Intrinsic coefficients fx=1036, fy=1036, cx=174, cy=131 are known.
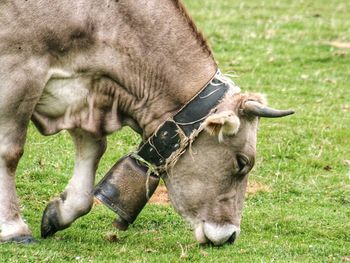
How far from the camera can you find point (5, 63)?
7.78 meters

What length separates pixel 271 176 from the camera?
10.7m

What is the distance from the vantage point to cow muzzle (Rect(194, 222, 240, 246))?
26.8 feet

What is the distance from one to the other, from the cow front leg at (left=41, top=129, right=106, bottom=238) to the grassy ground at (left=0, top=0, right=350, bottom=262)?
0.14 metres

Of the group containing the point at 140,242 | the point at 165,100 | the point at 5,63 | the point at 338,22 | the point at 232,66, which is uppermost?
the point at 5,63

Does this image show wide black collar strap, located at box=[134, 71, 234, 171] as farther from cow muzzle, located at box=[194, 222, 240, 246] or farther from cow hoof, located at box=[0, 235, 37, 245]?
cow hoof, located at box=[0, 235, 37, 245]

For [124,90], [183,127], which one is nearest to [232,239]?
[183,127]

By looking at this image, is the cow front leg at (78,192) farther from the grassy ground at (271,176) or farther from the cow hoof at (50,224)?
the grassy ground at (271,176)

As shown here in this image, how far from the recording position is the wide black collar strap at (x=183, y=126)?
26.1 feet

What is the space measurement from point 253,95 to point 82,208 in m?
1.69

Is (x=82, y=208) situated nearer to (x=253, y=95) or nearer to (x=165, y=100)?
(x=165, y=100)

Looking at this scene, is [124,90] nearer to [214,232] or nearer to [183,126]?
[183,126]

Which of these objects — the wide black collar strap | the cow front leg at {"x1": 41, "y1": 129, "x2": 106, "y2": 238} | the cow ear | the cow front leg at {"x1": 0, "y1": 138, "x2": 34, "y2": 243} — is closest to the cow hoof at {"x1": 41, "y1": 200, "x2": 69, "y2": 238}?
the cow front leg at {"x1": 41, "y1": 129, "x2": 106, "y2": 238}

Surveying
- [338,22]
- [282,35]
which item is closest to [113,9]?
[282,35]

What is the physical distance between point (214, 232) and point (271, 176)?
8.60ft
